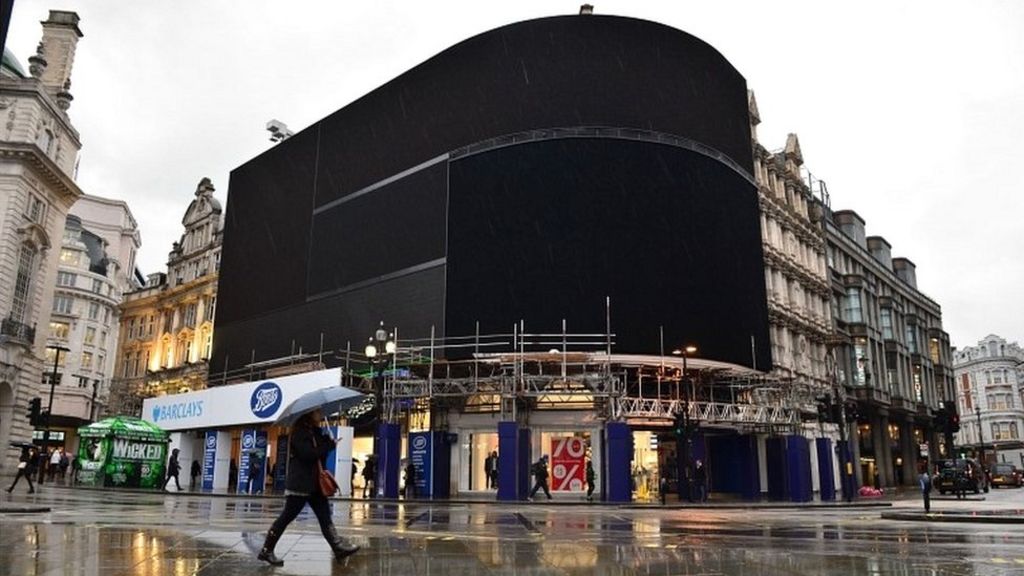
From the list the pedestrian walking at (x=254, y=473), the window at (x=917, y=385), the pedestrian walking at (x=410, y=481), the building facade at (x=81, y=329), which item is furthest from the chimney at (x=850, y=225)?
the building facade at (x=81, y=329)

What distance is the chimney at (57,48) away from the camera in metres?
56.9

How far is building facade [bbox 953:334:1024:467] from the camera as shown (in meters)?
118

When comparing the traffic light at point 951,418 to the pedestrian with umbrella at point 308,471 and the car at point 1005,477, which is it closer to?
the car at point 1005,477

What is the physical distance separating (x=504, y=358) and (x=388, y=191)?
14.8 metres

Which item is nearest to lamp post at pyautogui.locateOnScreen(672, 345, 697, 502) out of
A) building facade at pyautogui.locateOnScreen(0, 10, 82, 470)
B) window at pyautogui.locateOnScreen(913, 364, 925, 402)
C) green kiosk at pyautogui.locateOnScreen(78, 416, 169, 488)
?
green kiosk at pyautogui.locateOnScreen(78, 416, 169, 488)

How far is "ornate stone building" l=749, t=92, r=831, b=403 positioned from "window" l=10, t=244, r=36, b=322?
46247mm

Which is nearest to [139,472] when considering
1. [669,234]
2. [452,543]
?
[669,234]

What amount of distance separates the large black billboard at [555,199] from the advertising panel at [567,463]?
5.34 metres

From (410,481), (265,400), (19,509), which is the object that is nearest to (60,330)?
(265,400)

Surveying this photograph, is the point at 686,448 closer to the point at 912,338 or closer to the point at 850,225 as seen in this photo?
the point at 850,225

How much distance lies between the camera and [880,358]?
61219mm

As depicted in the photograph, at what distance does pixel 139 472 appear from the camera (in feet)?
122

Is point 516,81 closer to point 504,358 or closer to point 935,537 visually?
point 504,358

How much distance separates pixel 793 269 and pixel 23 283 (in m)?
49.5
